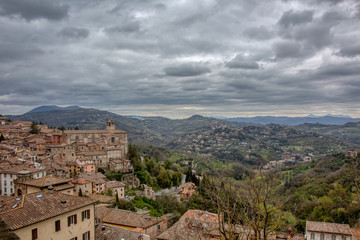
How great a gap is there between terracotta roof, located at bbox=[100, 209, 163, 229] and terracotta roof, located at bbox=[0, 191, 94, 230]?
44.8ft

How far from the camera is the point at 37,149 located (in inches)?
2544

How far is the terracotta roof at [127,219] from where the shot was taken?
32.5m

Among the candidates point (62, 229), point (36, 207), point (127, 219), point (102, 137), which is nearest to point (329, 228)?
point (127, 219)

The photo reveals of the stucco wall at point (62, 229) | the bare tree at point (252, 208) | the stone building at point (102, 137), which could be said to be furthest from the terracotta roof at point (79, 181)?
the bare tree at point (252, 208)

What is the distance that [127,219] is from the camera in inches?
1323

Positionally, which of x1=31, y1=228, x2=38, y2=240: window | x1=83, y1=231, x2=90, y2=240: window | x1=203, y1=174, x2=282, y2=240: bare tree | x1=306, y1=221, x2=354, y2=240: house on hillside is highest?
x1=203, y1=174, x2=282, y2=240: bare tree

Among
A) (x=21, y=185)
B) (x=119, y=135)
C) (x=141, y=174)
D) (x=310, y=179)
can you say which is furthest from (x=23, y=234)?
(x=310, y=179)

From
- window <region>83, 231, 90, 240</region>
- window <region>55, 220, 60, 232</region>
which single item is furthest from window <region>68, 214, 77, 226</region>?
window <region>83, 231, 90, 240</region>

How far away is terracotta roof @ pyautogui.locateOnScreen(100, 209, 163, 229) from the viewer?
3246 centimetres

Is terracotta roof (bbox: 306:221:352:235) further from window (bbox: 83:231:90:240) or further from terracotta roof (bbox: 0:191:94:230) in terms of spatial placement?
terracotta roof (bbox: 0:191:94:230)

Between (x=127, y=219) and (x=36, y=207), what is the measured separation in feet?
59.7

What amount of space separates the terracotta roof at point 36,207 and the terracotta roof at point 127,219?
13668mm

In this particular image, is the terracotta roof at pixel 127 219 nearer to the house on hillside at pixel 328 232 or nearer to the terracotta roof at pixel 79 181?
the terracotta roof at pixel 79 181

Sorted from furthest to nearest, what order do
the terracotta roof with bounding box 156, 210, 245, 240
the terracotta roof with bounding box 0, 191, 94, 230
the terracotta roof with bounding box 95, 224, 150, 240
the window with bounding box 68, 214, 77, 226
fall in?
the terracotta roof with bounding box 95, 224, 150, 240, the window with bounding box 68, 214, 77, 226, the terracotta roof with bounding box 0, 191, 94, 230, the terracotta roof with bounding box 156, 210, 245, 240
